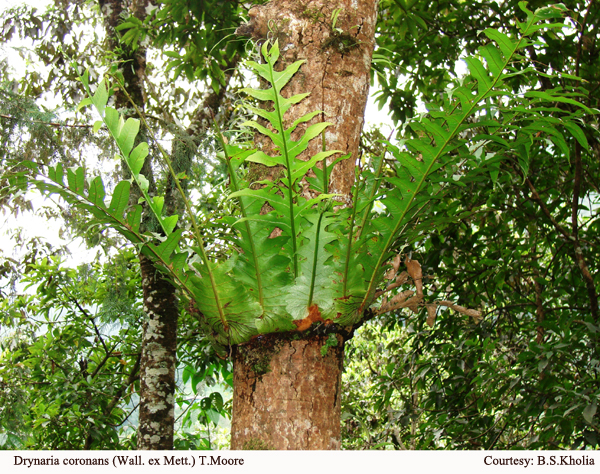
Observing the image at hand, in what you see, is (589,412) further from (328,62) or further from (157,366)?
(157,366)

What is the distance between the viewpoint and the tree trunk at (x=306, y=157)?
83 cm

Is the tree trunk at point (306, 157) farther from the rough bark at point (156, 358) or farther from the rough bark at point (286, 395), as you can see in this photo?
the rough bark at point (156, 358)

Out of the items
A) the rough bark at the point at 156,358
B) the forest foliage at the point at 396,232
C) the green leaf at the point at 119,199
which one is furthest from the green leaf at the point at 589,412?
the rough bark at the point at 156,358

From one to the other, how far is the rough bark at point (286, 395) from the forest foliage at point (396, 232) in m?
0.05

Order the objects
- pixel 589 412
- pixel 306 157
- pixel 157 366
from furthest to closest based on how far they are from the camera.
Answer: pixel 157 366 → pixel 589 412 → pixel 306 157

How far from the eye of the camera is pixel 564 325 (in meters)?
2.38

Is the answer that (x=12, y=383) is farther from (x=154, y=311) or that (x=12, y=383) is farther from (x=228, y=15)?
(x=228, y=15)

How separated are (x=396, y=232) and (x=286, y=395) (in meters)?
0.34

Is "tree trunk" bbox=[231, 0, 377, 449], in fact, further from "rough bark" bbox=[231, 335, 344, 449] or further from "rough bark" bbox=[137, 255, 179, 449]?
"rough bark" bbox=[137, 255, 179, 449]

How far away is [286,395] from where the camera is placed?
83 cm

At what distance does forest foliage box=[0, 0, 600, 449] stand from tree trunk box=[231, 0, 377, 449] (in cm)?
5

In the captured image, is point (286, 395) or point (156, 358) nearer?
point (286, 395)

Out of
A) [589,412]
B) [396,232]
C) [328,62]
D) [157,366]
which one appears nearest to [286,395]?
[396,232]

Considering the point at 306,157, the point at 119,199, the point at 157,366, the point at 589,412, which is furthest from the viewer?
the point at 157,366
